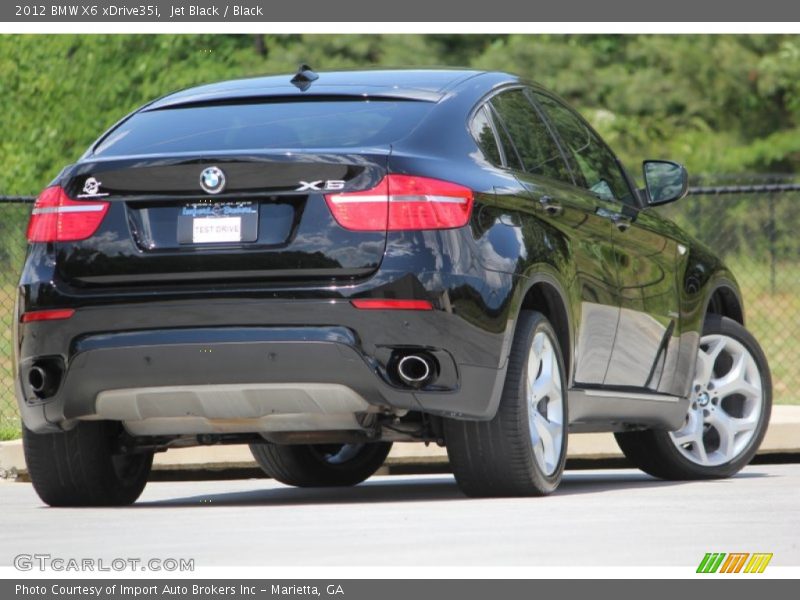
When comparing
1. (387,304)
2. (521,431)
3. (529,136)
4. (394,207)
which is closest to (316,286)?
(387,304)

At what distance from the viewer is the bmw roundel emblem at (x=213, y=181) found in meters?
7.38

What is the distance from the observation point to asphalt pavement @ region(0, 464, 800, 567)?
586cm

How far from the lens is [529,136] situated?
8.48 meters

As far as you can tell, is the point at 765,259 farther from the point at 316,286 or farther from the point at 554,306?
the point at 316,286

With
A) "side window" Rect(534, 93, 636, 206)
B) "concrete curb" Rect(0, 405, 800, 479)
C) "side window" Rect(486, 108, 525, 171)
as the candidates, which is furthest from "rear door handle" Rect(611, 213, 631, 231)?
"concrete curb" Rect(0, 405, 800, 479)

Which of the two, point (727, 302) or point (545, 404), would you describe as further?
point (727, 302)

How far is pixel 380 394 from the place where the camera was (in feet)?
23.8

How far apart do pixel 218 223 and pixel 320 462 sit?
2.61 metres

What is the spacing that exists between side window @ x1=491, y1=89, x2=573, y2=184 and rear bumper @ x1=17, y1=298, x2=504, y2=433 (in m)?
1.17

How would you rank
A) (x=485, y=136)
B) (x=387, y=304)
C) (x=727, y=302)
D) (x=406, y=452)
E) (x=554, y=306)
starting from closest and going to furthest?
1. (x=387, y=304)
2. (x=485, y=136)
3. (x=554, y=306)
4. (x=727, y=302)
5. (x=406, y=452)

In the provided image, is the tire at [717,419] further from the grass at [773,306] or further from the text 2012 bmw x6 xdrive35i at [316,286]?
the grass at [773,306]

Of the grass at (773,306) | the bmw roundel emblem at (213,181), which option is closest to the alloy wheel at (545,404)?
the bmw roundel emblem at (213,181)

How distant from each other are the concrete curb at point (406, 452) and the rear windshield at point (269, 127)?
9.88 feet

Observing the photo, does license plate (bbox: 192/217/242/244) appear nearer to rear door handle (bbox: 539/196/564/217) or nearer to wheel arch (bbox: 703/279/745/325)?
rear door handle (bbox: 539/196/564/217)
